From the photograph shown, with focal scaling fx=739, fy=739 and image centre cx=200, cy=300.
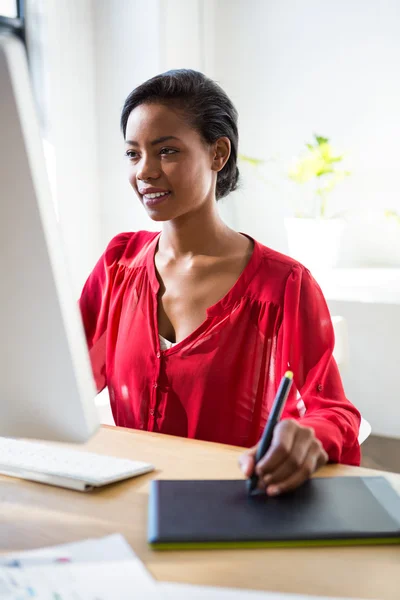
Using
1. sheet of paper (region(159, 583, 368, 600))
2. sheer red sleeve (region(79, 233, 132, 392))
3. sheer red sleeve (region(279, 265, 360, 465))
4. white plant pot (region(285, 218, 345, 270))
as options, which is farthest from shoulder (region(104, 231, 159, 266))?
white plant pot (region(285, 218, 345, 270))

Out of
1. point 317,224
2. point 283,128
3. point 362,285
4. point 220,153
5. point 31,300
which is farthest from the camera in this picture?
point 283,128

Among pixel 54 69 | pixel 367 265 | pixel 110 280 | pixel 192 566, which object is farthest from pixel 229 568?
pixel 367 265

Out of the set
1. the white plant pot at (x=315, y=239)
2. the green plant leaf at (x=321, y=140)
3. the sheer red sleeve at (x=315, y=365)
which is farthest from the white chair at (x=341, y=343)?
the sheer red sleeve at (x=315, y=365)

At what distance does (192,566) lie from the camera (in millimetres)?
853

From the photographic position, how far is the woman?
57.4 inches

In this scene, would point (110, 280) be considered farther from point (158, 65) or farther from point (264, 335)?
point (158, 65)

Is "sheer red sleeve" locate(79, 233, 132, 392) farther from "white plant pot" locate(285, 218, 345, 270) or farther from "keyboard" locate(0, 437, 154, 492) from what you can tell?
"white plant pot" locate(285, 218, 345, 270)

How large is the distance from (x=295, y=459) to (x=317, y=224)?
215cm

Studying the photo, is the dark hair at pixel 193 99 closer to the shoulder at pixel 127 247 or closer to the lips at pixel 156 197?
the lips at pixel 156 197

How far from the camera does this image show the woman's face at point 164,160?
148 centimetres

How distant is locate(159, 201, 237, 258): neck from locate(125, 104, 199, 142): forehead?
0.57ft

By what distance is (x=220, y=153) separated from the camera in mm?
1613

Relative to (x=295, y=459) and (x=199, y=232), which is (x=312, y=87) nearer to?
(x=199, y=232)

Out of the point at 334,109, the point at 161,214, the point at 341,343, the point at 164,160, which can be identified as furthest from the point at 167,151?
the point at 334,109
